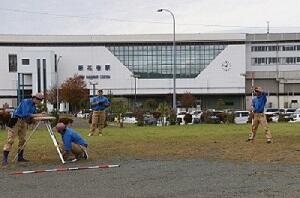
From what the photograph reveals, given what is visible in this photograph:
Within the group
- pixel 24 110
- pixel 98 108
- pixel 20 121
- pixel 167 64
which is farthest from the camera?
pixel 167 64

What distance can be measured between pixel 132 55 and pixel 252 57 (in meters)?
25.8

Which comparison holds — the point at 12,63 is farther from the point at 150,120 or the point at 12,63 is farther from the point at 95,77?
the point at 150,120

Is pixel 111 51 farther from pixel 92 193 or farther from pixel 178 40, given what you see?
pixel 92 193

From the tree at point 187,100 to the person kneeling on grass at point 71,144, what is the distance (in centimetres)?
8657

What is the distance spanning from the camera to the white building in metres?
110

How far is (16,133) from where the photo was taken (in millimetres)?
12031

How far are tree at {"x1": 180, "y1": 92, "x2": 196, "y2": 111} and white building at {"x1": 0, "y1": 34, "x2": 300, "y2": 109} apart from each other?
256 inches

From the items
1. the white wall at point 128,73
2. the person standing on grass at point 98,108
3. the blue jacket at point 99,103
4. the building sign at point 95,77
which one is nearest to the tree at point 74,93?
the building sign at point 95,77

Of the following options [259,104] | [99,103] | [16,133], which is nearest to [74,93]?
[99,103]

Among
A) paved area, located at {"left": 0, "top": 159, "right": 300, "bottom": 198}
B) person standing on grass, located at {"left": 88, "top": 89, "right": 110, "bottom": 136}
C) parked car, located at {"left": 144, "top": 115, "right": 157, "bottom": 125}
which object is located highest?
person standing on grass, located at {"left": 88, "top": 89, "right": 110, "bottom": 136}

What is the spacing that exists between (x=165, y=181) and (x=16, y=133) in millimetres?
4545

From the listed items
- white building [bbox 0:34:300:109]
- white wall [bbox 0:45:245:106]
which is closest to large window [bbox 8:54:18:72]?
white building [bbox 0:34:300:109]

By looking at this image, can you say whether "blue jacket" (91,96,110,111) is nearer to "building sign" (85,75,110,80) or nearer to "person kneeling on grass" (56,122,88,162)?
"person kneeling on grass" (56,122,88,162)

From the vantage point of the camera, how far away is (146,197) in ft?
24.6
